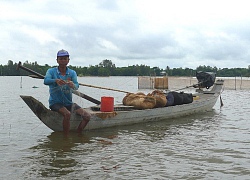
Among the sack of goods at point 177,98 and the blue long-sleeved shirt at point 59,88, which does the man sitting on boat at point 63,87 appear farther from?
the sack of goods at point 177,98

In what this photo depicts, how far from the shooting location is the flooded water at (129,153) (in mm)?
5820

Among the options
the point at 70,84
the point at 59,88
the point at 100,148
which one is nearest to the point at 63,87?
the point at 59,88

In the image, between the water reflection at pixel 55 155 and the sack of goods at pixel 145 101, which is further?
the sack of goods at pixel 145 101

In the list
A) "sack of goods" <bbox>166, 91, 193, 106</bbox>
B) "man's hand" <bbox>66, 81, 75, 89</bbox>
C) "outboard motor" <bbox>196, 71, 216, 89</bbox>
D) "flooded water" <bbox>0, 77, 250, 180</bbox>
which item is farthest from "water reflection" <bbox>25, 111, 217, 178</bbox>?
"outboard motor" <bbox>196, 71, 216, 89</bbox>

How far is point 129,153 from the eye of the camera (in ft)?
23.7

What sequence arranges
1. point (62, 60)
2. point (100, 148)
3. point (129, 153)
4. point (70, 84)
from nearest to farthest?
point (129, 153), point (100, 148), point (70, 84), point (62, 60)

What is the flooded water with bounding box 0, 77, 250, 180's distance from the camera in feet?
19.1

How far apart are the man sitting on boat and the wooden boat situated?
192mm

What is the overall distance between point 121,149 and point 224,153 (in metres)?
2.40

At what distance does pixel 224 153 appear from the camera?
7.34 meters

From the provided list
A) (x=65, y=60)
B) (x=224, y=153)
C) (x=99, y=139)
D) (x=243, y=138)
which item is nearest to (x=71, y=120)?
(x=99, y=139)

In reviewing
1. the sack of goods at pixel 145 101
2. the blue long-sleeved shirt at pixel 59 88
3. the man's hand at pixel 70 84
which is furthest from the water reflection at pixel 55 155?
the sack of goods at pixel 145 101

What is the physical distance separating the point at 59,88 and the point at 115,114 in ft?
7.58

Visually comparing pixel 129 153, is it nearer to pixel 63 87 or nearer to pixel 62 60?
pixel 63 87
